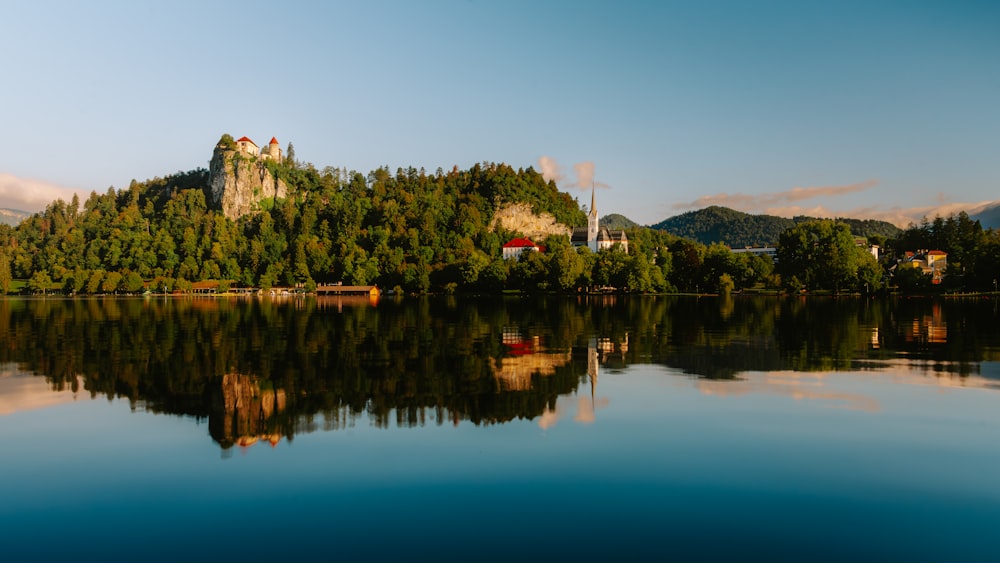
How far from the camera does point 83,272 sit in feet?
538

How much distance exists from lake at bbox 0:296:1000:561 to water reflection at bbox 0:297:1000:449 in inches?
8.2

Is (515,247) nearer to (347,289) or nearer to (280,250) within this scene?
(347,289)

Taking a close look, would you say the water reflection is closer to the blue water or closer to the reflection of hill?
the reflection of hill

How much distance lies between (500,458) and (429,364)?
14105mm

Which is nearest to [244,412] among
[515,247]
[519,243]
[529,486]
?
[529,486]

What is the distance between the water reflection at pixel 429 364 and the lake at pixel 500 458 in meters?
0.21

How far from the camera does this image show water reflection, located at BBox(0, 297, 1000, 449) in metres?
19.8

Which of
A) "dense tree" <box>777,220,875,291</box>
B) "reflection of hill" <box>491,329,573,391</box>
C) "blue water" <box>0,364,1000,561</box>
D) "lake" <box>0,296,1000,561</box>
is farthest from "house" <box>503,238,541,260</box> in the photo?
"blue water" <box>0,364,1000,561</box>

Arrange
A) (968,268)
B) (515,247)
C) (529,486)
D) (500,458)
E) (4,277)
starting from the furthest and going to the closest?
(515,247)
(4,277)
(968,268)
(500,458)
(529,486)

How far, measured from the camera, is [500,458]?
589 inches

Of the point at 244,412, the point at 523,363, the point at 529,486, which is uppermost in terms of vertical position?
the point at 523,363

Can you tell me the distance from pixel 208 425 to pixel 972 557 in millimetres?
17385

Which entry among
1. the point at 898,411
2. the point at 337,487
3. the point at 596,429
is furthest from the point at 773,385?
the point at 337,487

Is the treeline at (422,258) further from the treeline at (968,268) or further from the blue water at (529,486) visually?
the blue water at (529,486)
